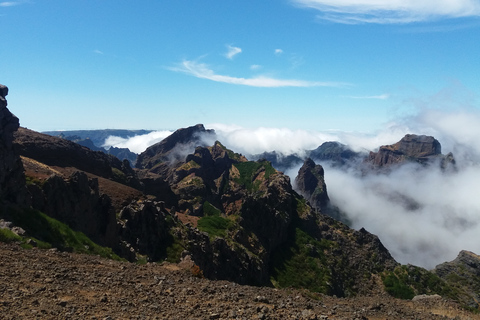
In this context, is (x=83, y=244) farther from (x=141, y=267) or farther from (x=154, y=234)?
(x=154, y=234)

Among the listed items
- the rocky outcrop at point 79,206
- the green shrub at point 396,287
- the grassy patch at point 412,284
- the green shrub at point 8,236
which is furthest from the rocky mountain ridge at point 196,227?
the green shrub at point 8,236

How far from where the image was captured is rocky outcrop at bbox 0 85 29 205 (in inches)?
1375

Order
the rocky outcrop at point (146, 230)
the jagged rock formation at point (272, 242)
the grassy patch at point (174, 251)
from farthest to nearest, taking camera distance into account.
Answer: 1. the jagged rock formation at point (272, 242)
2. the grassy patch at point (174, 251)
3. the rocky outcrop at point (146, 230)

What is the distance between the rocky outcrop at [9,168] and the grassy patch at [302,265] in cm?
5930

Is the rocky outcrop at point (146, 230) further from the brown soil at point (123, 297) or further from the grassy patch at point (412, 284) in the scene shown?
the grassy patch at point (412, 284)

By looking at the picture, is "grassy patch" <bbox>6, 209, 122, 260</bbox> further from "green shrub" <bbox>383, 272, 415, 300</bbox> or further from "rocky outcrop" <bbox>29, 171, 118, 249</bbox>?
"green shrub" <bbox>383, 272, 415, 300</bbox>

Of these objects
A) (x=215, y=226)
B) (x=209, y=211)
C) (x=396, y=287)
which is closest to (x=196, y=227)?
(x=215, y=226)

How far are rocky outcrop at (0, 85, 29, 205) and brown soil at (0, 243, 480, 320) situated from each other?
50.5 feet

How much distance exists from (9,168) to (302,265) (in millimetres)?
72921

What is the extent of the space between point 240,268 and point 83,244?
43.3 m

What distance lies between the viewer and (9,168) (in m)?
38.0

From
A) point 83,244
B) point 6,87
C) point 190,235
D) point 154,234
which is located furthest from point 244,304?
point 6,87

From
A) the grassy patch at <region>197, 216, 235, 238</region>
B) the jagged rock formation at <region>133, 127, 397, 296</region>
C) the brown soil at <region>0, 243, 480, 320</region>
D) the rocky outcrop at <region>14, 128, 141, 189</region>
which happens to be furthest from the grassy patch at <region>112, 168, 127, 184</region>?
the brown soil at <region>0, 243, 480, 320</region>

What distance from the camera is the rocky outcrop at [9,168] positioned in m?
34.9
